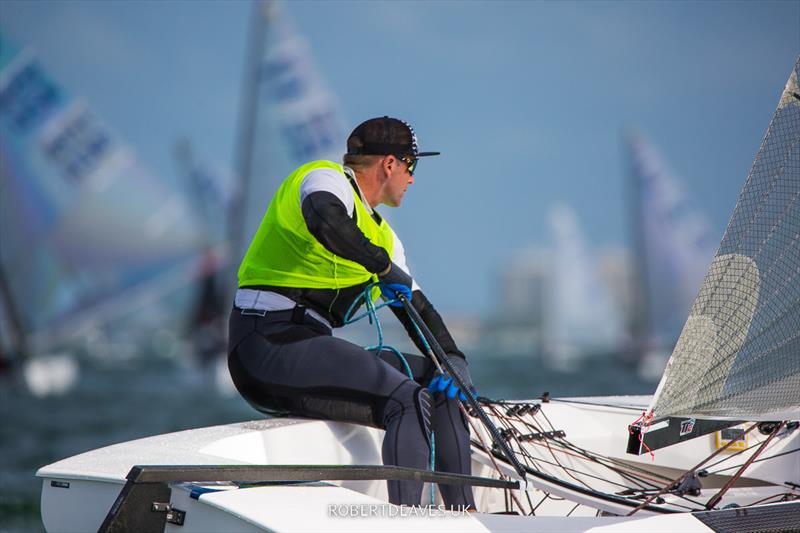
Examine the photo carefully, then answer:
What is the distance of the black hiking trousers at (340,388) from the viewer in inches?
86.7

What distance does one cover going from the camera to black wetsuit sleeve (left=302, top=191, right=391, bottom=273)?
2.17 meters

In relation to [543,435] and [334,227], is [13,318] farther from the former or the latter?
[334,227]

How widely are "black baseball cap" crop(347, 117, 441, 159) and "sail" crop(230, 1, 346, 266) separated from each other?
15.1 meters

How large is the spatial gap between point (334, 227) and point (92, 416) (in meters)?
A: 13.3

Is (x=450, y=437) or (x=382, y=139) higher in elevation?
(x=382, y=139)

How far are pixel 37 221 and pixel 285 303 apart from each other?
18.9 meters

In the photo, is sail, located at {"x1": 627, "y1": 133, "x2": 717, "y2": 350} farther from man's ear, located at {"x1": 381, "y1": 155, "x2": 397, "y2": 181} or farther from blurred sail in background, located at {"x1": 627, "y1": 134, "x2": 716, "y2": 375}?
man's ear, located at {"x1": 381, "y1": 155, "x2": 397, "y2": 181}

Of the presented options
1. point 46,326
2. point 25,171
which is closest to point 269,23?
point 25,171

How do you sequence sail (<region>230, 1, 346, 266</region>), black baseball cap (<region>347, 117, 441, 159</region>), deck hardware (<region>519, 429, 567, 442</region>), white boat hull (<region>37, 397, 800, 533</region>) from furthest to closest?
1. sail (<region>230, 1, 346, 266</region>)
2. deck hardware (<region>519, 429, 567, 442</region>)
3. black baseball cap (<region>347, 117, 441, 159</region>)
4. white boat hull (<region>37, 397, 800, 533</region>)

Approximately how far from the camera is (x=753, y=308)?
2270 millimetres

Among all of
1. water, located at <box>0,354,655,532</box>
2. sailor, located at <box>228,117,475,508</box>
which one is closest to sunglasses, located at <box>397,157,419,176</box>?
sailor, located at <box>228,117,475,508</box>

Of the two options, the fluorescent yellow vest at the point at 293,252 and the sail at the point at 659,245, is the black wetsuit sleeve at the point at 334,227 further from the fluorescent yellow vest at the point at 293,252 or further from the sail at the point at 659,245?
A: the sail at the point at 659,245

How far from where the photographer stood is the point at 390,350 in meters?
2.58

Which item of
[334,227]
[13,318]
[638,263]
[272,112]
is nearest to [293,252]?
[334,227]
